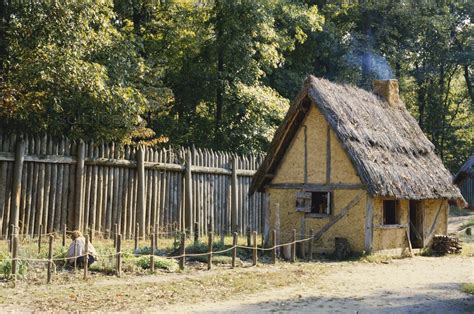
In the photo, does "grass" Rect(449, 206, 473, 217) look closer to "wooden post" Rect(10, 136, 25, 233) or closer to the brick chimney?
the brick chimney

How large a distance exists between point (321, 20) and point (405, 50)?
13321 mm

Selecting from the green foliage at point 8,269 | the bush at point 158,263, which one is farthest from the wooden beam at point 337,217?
the green foliage at point 8,269

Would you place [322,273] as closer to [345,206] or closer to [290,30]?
[345,206]

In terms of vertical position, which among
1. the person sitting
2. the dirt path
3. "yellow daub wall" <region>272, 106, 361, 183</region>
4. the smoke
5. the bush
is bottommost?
the dirt path

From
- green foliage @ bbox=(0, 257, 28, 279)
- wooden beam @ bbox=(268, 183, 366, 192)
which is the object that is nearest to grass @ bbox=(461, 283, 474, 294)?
wooden beam @ bbox=(268, 183, 366, 192)

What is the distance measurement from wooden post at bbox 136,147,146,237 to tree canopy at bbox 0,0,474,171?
43.6 inches

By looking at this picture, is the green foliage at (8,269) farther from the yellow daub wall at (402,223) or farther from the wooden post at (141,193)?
the yellow daub wall at (402,223)

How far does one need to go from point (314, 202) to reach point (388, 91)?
250 inches

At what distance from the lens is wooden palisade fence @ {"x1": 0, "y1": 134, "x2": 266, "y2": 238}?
14836mm

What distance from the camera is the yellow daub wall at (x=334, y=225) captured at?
57.5ft

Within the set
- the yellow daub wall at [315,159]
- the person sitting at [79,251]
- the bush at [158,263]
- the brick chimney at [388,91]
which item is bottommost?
the bush at [158,263]

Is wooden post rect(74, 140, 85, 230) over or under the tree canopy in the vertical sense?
under

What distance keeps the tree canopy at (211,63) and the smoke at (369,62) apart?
0.25 feet

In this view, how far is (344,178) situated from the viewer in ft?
58.7
